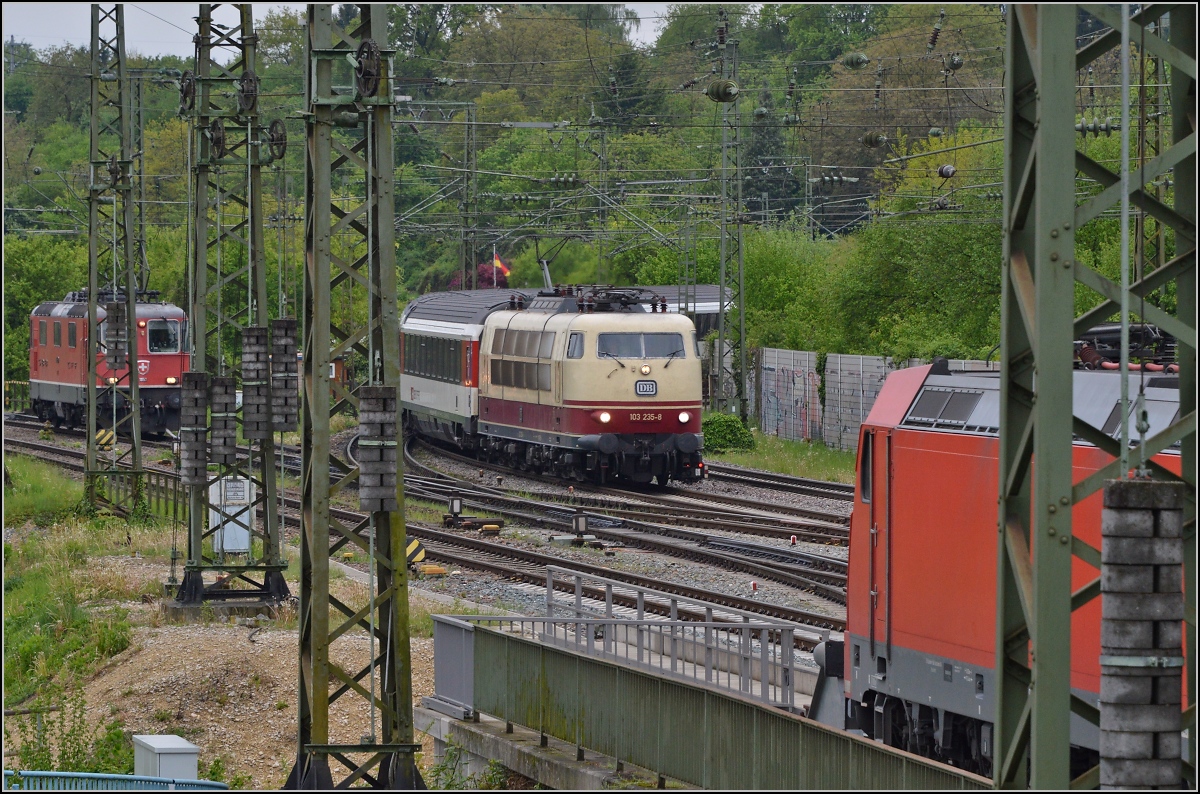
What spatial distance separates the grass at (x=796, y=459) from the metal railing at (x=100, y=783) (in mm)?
25126

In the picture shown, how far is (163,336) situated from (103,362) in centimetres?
188

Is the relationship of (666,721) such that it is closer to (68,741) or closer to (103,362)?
(68,741)

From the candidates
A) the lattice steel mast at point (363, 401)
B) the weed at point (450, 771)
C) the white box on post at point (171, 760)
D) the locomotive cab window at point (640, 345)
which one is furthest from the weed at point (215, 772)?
the locomotive cab window at point (640, 345)

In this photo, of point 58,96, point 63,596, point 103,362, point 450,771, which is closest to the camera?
point 450,771

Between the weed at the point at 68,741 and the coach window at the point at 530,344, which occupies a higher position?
the coach window at the point at 530,344

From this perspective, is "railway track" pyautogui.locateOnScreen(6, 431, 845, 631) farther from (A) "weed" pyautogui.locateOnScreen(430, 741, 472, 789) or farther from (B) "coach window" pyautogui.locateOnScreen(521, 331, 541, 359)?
(A) "weed" pyautogui.locateOnScreen(430, 741, 472, 789)

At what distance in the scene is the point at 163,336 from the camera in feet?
158

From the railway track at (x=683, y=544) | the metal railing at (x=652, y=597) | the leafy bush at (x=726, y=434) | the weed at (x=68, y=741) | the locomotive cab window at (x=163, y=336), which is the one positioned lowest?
the weed at (x=68, y=741)

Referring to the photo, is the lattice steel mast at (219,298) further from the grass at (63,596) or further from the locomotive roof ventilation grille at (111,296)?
the locomotive roof ventilation grille at (111,296)

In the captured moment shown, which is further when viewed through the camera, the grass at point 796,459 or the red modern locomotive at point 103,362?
the red modern locomotive at point 103,362

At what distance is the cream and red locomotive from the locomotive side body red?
64.3 ft

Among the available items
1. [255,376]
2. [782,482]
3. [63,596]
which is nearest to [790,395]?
[782,482]

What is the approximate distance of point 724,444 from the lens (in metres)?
42.2

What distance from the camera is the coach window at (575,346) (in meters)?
33.4
